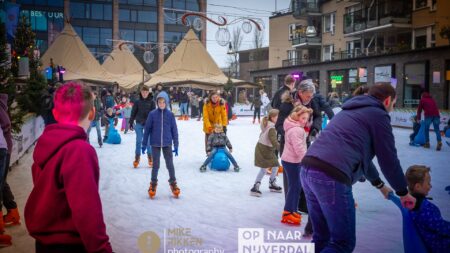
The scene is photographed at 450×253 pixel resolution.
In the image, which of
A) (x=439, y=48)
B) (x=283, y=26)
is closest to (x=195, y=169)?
(x=439, y=48)

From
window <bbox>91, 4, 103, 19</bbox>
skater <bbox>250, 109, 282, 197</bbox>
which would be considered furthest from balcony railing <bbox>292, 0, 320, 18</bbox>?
skater <bbox>250, 109, 282, 197</bbox>

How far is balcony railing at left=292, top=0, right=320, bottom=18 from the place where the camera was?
33.1 meters

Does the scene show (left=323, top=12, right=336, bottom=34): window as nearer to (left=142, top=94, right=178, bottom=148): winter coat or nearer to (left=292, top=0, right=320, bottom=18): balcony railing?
(left=292, top=0, right=320, bottom=18): balcony railing

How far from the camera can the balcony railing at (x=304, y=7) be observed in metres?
33.1

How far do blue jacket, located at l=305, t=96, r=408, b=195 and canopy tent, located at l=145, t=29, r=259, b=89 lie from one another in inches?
1146

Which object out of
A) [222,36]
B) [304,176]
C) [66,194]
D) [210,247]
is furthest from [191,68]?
[66,194]

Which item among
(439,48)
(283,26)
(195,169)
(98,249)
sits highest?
(283,26)

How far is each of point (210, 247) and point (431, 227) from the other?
1897 mm

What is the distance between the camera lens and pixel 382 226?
5164mm

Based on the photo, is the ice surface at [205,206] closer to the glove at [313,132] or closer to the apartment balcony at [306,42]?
the glove at [313,132]

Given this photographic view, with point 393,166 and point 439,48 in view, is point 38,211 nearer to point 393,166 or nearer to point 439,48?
point 393,166

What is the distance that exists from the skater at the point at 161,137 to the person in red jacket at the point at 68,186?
4519 millimetres

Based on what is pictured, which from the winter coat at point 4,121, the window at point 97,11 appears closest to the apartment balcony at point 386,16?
the winter coat at point 4,121

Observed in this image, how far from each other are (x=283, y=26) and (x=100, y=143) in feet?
97.1
